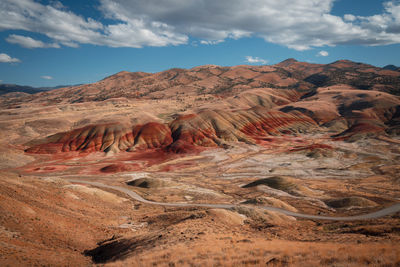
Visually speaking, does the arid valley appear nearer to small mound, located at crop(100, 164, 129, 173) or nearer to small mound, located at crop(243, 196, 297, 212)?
small mound, located at crop(100, 164, 129, 173)

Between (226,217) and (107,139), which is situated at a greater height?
(107,139)

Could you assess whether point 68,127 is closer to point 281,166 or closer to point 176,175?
point 176,175

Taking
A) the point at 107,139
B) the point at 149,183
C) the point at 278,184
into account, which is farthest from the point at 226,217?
the point at 107,139

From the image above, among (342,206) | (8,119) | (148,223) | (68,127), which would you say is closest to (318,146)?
(342,206)

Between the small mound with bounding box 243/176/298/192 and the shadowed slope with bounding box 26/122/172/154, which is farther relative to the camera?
the shadowed slope with bounding box 26/122/172/154

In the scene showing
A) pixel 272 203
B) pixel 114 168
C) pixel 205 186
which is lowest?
pixel 114 168

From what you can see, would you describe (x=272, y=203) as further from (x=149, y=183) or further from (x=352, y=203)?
(x=149, y=183)

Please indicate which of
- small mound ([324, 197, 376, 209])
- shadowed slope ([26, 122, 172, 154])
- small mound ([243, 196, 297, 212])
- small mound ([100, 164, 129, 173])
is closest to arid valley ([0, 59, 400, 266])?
small mound ([324, 197, 376, 209])
